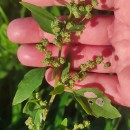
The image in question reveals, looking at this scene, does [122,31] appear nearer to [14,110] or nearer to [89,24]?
[89,24]

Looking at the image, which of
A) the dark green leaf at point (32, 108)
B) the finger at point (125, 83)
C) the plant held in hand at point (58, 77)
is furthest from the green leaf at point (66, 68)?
the finger at point (125, 83)

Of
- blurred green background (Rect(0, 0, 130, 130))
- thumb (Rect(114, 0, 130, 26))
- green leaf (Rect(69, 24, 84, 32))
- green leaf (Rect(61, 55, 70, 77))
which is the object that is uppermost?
thumb (Rect(114, 0, 130, 26))

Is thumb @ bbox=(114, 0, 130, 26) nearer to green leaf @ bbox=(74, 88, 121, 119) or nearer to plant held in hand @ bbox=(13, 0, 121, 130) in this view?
plant held in hand @ bbox=(13, 0, 121, 130)

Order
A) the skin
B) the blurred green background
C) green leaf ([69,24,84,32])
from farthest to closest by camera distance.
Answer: the blurred green background < the skin < green leaf ([69,24,84,32])

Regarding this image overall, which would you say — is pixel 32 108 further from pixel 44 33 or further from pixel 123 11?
pixel 123 11

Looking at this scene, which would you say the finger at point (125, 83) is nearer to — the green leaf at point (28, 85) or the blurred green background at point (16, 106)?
the blurred green background at point (16, 106)

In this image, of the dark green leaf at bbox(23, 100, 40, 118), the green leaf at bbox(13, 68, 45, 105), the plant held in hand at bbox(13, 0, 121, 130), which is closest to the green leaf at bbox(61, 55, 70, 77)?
the plant held in hand at bbox(13, 0, 121, 130)
